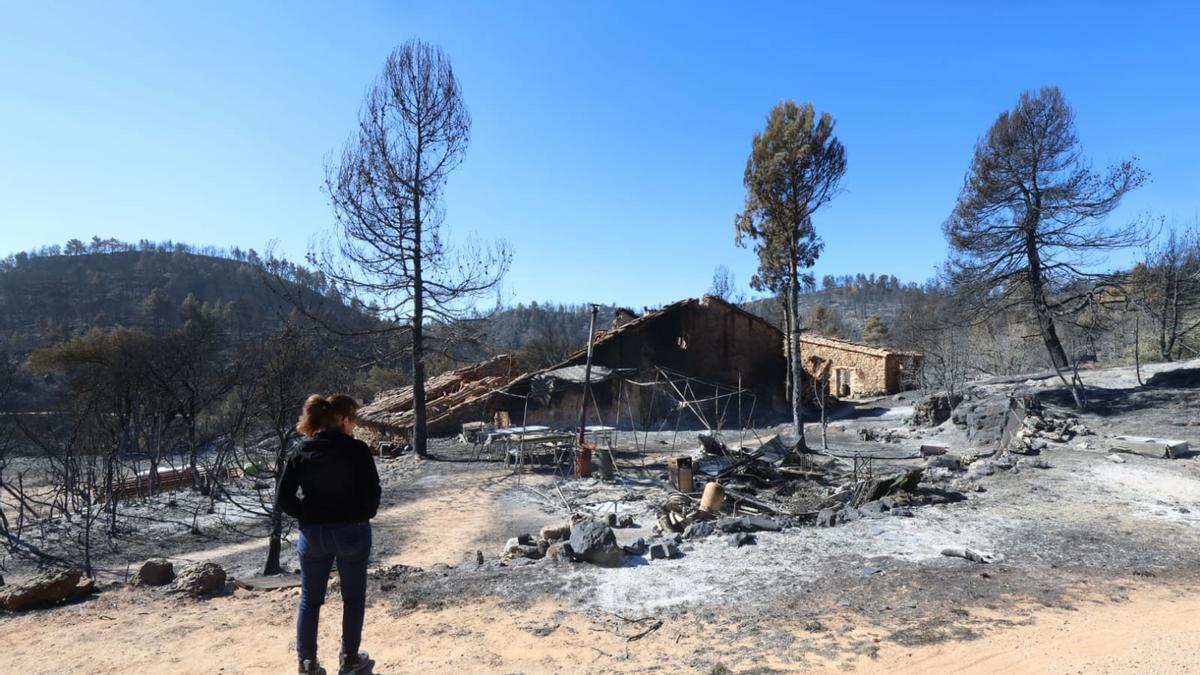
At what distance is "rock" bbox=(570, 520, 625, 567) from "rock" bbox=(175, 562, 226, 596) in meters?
3.62

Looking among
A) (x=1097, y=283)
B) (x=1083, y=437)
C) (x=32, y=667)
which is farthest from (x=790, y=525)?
(x=1097, y=283)

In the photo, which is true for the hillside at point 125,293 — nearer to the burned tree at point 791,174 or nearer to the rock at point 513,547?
the burned tree at point 791,174

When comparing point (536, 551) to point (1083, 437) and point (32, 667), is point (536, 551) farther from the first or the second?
point (1083, 437)

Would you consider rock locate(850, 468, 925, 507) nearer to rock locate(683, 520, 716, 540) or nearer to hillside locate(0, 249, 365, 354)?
rock locate(683, 520, 716, 540)

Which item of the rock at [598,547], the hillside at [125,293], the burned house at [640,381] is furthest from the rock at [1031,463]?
the hillside at [125,293]

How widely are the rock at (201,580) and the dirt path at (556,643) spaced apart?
0.30 m

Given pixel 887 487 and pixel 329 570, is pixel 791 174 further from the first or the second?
pixel 329 570

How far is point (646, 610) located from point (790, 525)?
11.0ft

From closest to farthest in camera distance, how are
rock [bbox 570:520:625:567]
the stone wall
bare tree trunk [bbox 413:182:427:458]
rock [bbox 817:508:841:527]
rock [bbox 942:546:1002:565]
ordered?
rock [bbox 942:546:1002:565], rock [bbox 570:520:625:567], rock [bbox 817:508:841:527], bare tree trunk [bbox 413:182:427:458], the stone wall

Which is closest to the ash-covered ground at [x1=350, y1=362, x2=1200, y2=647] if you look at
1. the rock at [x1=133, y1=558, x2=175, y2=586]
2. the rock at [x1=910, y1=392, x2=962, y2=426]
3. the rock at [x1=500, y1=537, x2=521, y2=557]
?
the rock at [x1=500, y1=537, x2=521, y2=557]

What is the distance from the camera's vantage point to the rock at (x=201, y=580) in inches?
241

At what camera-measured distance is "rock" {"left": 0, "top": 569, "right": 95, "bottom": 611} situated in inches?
234

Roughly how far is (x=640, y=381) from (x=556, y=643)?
19654 millimetres

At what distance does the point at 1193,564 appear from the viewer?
650cm
